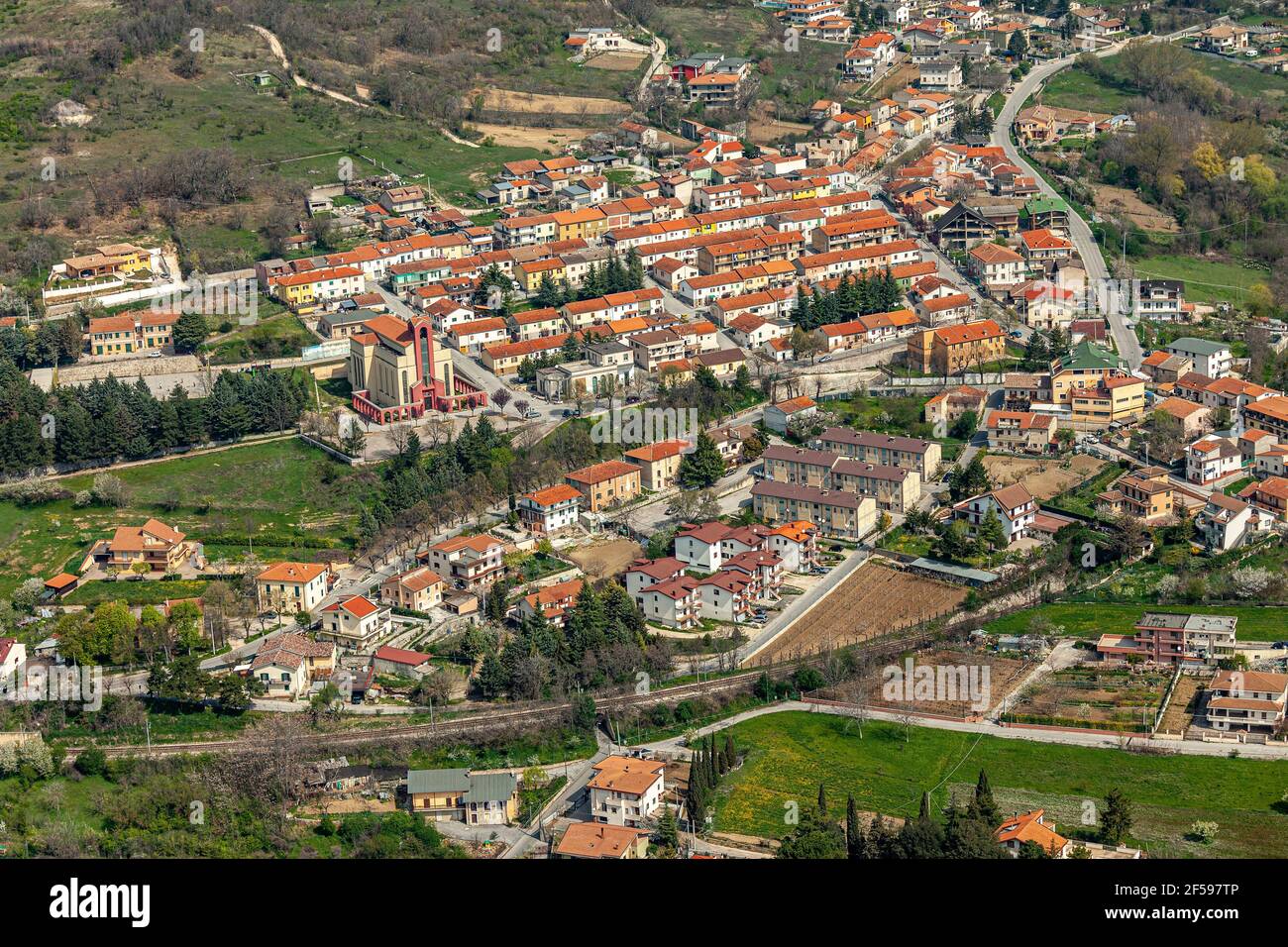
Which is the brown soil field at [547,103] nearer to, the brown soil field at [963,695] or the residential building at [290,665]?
the residential building at [290,665]

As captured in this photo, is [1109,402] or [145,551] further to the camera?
[1109,402]

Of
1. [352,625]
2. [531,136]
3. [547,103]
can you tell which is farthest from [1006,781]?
[547,103]

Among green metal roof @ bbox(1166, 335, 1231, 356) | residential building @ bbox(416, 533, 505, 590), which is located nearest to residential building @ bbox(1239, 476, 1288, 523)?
green metal roof @ bbox(1166, 335, 1231, 356)

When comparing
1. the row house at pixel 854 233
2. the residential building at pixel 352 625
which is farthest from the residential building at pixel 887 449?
the row house at pixel 854 233

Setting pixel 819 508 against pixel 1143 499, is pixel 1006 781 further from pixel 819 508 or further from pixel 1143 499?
pixel 1143 499
